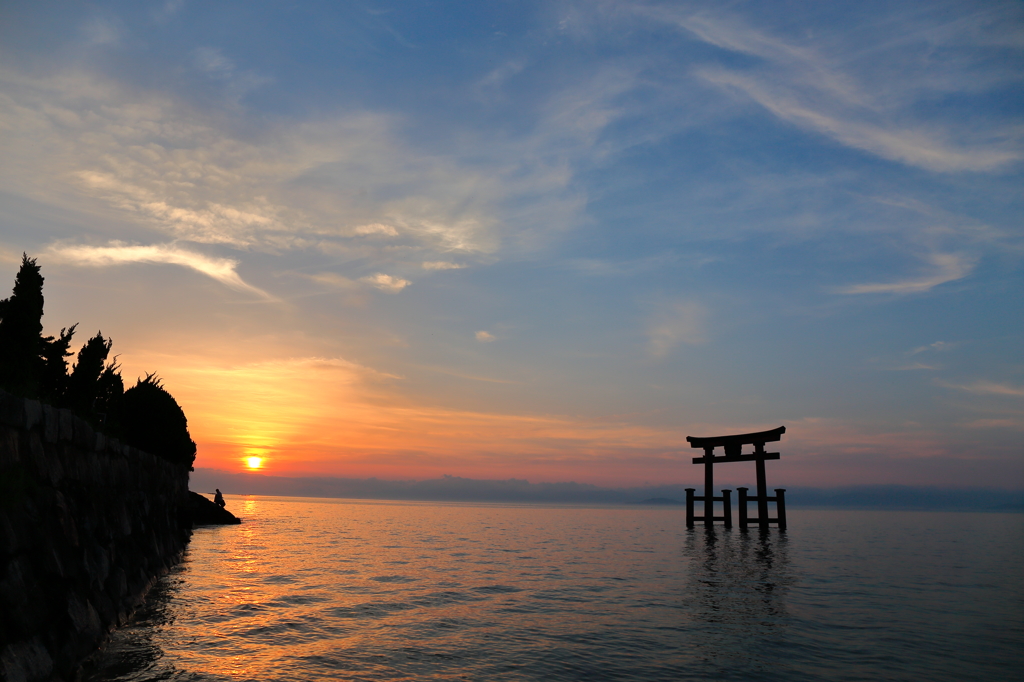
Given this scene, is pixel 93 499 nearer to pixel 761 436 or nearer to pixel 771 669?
pixel 771 669

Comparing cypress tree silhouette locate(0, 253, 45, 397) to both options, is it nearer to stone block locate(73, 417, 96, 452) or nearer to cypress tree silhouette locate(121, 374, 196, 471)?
stone block locate(73, 417, 96, 452)

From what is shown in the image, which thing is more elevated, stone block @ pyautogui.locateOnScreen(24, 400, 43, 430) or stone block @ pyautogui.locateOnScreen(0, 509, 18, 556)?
stone block @ pyautogui.locateOnScreen(24, 400, 43, 430)

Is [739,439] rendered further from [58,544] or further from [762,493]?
Result: [58,544]

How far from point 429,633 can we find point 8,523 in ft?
29.4

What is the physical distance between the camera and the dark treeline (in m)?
15.8

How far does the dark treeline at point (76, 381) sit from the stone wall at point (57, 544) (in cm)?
228

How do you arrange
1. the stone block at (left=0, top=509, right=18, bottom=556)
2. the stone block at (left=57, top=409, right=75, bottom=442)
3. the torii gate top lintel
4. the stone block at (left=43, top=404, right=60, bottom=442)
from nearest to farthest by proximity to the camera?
the stone block at (left=0, top=509, right=18, bottom=556) < the stone block at (left=43, top=404, right=60, bottom=442) < the stone block at (left=57, top=409, right=75, bottom=442) < the torii gate top lintel

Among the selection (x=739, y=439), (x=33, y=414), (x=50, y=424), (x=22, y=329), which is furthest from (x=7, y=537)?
(x=739, y=439)

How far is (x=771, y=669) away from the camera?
11.8 meters

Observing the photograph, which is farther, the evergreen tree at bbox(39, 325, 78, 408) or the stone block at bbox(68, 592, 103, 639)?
the evergreen tree at bbox(39, 325, 78, 408)

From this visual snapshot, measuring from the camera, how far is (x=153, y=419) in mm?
33656

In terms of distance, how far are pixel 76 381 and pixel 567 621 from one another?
18.8 m

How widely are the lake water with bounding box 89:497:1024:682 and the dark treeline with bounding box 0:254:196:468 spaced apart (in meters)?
6.67

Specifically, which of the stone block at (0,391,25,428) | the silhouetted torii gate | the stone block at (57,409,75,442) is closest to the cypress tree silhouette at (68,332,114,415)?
the stone block at (57,409,75,442)
